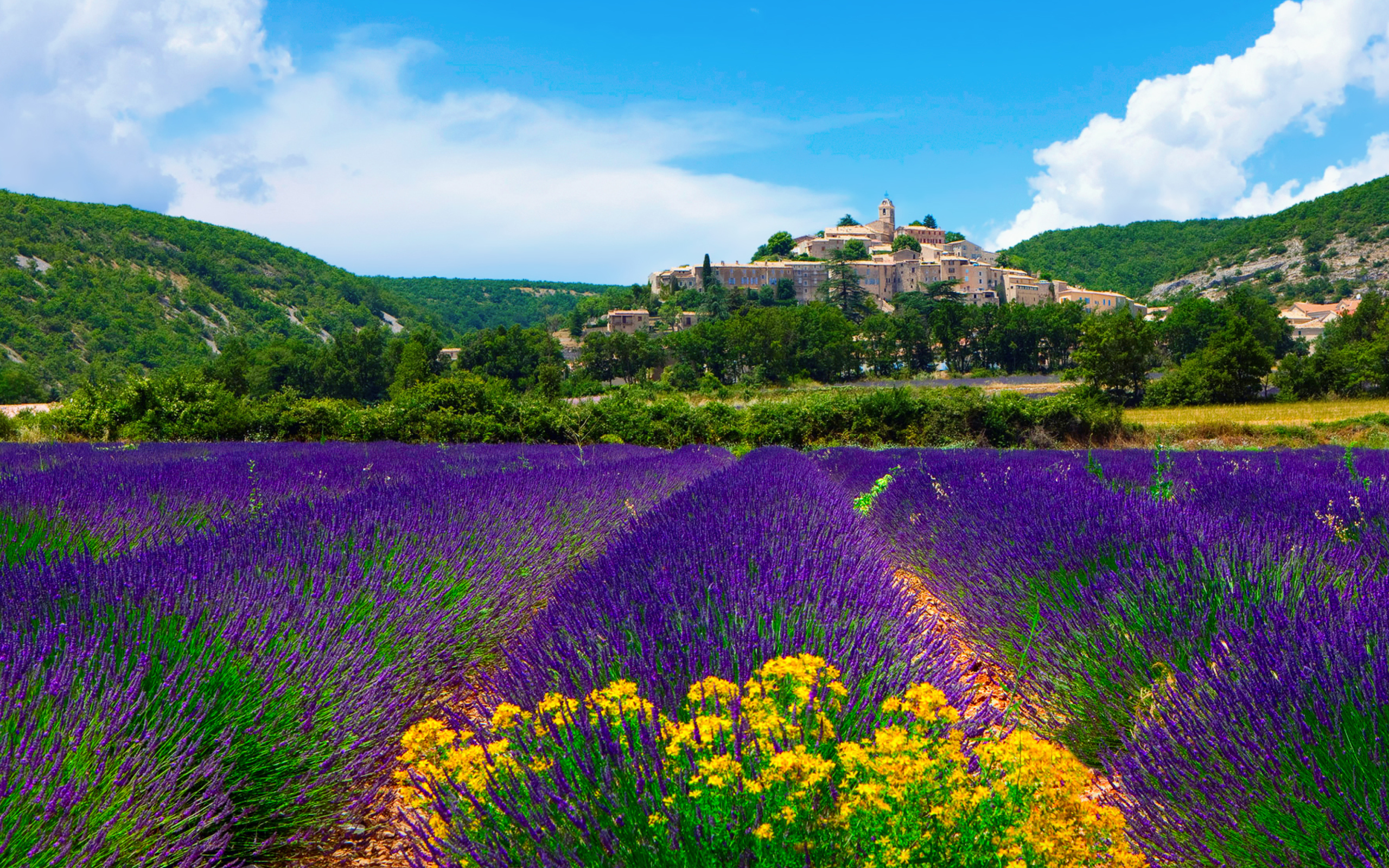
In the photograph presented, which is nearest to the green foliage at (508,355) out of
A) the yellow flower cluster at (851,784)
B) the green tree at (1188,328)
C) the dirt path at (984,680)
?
the green tree at (1188,328)

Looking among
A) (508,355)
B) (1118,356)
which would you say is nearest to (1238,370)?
(1118,356)

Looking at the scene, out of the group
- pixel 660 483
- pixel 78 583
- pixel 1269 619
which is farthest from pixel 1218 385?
pixel 78 583

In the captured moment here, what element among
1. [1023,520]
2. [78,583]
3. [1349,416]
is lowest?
[1349,416]

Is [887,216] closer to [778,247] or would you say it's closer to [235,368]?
[778,247]

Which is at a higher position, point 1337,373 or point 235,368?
point 235,368

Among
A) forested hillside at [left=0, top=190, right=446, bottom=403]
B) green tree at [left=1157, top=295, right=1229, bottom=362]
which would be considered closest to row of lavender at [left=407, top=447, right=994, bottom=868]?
forested hillside at [left=0, top=190, right=446, bottom=403]

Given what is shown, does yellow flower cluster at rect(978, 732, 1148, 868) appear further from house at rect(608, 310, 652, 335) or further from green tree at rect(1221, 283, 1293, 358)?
house at rect(608, 310, 652, 335)

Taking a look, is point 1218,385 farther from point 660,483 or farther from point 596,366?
point 596,366
